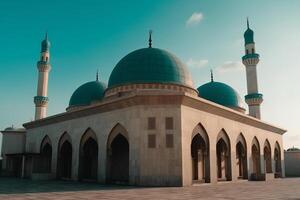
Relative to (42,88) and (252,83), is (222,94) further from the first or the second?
(42,88)

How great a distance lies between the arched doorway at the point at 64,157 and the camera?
83.4 ft

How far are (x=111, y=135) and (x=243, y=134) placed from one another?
36.0ft

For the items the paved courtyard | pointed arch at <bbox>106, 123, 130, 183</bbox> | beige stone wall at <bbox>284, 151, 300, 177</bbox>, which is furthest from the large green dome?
beige stone wall at <bbox>284, 151, 300, 177</bbox>

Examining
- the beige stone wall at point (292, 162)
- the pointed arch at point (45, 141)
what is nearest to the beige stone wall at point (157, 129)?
the pointed arch at point (45, 141)

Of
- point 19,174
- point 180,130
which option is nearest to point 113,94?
point 180,130

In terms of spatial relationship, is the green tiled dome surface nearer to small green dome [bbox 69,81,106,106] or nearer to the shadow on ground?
small green dome [bbox 69,81,106,106]

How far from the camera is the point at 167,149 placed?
18.3 metres

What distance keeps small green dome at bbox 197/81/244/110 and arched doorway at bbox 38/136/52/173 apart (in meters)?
15.8

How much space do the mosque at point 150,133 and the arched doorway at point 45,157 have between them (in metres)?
0.08

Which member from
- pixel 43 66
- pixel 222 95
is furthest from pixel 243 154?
pixel 43 66

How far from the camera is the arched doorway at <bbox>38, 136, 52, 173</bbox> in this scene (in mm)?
26836

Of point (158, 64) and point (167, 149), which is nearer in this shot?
point (167, 149)

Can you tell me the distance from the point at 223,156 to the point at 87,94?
14427 mm

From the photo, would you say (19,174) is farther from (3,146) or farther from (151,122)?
(151,122)
